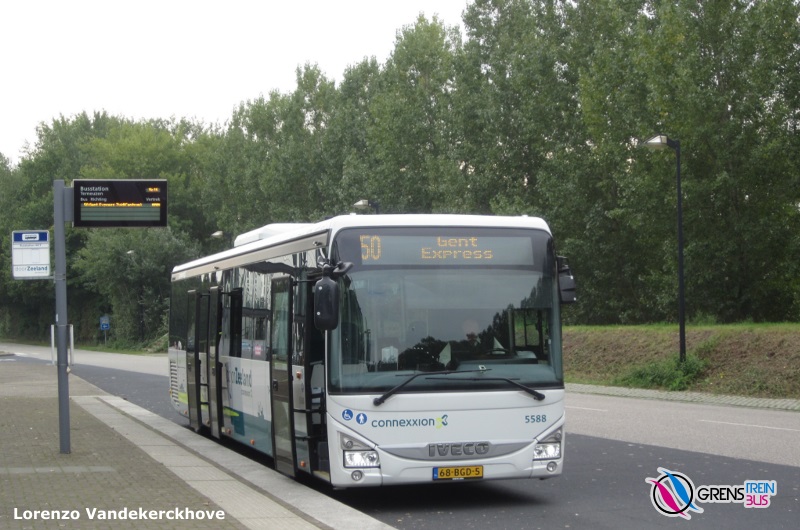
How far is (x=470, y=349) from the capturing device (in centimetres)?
1082

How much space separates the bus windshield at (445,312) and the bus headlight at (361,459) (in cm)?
59

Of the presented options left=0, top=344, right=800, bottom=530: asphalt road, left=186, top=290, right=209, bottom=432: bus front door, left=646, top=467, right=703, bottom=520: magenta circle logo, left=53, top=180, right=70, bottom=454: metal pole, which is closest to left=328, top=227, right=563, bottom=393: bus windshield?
left=0, top=344, right=800, bottom=530: asphalt road

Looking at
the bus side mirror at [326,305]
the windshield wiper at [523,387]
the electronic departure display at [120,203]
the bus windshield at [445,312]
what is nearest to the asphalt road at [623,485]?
the windshield wiper at [523,387]

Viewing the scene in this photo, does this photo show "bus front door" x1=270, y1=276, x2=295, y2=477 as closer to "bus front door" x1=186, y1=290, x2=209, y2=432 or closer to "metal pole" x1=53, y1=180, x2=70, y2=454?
"metal pole" x1=53, y1=180, x2=70, y2=454

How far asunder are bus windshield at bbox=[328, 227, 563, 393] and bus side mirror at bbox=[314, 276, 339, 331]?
0.50 m

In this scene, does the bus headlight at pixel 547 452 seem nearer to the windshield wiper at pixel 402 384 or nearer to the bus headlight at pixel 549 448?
the bus headlight at pixel 549 448

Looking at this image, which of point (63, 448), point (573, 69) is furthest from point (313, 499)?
point (573, 69)

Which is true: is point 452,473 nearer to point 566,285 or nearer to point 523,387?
point 523,387

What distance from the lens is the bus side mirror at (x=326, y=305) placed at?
Answer: 1019cm

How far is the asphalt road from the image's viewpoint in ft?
32.9

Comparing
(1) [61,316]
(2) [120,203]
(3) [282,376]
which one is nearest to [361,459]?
(3) [282,376]

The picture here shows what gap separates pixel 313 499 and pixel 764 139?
26.7m

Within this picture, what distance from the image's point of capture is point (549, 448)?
35.9 feet

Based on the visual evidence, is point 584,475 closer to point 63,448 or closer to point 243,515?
point 243,515
